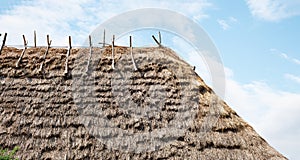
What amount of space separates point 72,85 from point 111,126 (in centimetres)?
167

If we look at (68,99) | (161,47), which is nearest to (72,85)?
(68,99)

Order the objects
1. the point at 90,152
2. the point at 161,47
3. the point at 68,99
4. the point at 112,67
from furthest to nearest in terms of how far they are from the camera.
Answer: the point at 161,47, the point at 112,67, the point at 68,99, the point at 90,152

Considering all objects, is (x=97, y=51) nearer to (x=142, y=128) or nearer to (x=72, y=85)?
(x=72, y=85)

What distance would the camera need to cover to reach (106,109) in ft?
30.7

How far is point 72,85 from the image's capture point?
981 cm

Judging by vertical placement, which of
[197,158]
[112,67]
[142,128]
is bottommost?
[197,158]

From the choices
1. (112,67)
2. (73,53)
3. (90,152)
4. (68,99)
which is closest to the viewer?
(90,152)

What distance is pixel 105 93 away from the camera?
965 centimetres

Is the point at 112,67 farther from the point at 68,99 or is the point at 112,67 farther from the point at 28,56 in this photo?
the point at 28,56

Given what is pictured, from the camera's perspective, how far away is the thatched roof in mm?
8727

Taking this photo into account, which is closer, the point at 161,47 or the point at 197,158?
the point at 197,158

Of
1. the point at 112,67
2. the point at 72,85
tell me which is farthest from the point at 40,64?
the point at 112,67

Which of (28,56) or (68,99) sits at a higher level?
(28,56)

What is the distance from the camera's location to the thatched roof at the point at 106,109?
873 cm
